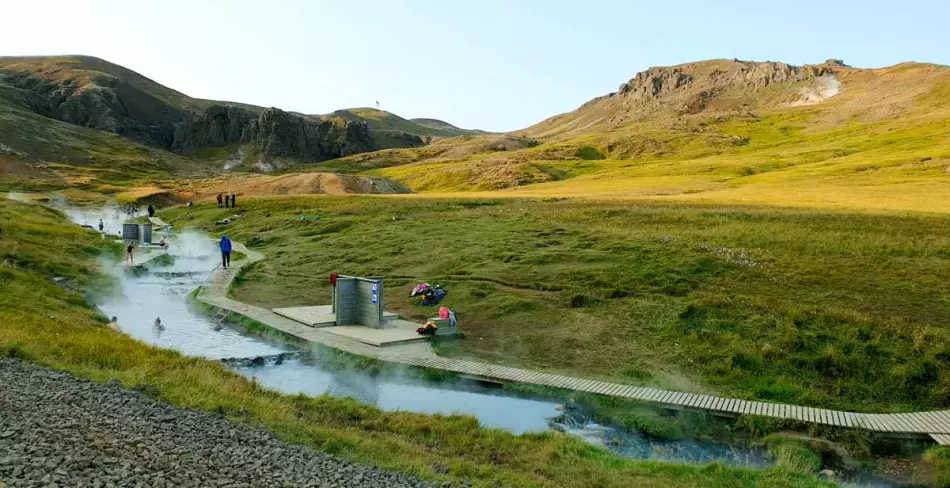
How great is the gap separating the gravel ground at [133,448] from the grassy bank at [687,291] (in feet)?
39.5

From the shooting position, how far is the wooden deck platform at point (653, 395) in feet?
58.2

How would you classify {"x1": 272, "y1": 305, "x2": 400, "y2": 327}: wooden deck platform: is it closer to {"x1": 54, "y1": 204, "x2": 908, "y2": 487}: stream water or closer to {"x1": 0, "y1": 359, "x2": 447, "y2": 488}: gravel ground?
{"x1": 54, "y1": 204, "x2": 908, "y2": 487}: stream water

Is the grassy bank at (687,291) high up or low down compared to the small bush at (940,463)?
up

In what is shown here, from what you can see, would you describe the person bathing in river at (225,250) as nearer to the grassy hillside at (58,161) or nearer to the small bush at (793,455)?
the small bush at (793,455)

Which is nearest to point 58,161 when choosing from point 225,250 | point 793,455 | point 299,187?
point 299,187

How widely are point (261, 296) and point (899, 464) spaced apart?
94.6ft

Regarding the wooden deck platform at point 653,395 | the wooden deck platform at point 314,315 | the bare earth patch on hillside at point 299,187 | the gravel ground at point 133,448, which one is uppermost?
the bare earth patch on hillside at point 299,187

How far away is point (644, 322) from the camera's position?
89.9 ft

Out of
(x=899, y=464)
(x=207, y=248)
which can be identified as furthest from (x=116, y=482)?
(x=207, y=248)

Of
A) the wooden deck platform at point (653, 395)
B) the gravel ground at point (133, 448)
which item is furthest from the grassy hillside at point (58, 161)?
the gravel ground at point (133, 448)

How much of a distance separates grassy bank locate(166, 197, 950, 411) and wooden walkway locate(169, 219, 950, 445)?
1.32 metres

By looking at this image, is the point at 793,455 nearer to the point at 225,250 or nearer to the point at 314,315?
the point at 314,315

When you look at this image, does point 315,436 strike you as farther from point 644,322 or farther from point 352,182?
point 352,182

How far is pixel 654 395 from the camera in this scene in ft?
64.5
